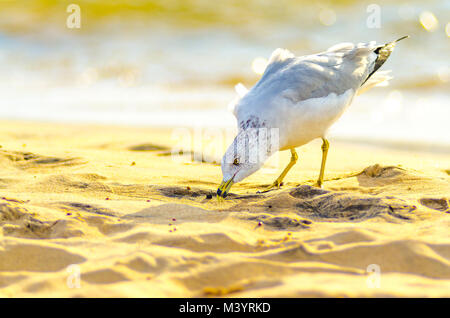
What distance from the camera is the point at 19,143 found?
7.16 m

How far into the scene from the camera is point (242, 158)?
4109 mm

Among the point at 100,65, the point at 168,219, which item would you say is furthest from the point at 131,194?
the point at 100,65

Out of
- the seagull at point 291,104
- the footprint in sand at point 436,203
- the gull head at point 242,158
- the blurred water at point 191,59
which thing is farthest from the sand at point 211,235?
the blurred water at point 191,59

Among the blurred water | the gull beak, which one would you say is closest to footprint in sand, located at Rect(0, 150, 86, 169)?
the gull beak

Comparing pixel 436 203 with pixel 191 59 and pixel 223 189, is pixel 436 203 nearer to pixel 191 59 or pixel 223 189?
pixel 223 189

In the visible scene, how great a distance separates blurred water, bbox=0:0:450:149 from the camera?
10.7 metres

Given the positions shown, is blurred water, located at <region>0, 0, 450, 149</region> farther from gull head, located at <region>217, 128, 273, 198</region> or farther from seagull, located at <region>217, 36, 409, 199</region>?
gull head, located at <region>217, 128, 273, 198</region>

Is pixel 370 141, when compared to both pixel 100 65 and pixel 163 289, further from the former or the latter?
pixel 100 65

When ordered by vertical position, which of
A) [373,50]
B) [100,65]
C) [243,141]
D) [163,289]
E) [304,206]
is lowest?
[163,289]

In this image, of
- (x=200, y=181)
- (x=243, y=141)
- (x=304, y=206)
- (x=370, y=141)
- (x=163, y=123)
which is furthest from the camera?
(x=163, y=123)

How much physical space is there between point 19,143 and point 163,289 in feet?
18.1

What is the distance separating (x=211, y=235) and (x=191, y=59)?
13710 millimetres

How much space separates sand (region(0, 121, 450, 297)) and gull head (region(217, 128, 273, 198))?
204 mm

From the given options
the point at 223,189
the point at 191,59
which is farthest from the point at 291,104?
the point at 191,59
